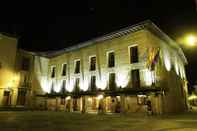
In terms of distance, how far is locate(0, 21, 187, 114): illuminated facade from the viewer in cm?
2191

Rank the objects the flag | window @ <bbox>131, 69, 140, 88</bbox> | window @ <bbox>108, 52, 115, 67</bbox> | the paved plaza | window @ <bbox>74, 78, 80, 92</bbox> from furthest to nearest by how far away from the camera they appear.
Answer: window @ <bbox>74, 78, 80, 92</bbox>, window @ <bbox>108, 52, 115, 67</bbox>, window @ <bbox>131, 69, 140, 88</bbox>, the flag, the paved plaza

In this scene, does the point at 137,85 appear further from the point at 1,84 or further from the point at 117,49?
the point at 1,84

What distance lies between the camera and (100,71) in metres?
27.3

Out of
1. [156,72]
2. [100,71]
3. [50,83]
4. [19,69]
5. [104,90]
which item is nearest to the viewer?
[156,72]

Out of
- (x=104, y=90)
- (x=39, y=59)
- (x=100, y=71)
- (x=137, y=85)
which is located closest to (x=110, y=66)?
(x=100, y=71)

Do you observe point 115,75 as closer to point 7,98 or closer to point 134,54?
point 134,54

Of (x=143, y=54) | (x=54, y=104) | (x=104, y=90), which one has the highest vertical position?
(x=143, y=54)

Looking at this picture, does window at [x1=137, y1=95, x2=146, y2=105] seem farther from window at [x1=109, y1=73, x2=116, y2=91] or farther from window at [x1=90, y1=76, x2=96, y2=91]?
window at [x1=90, y1=76, x2=96, y2=91]

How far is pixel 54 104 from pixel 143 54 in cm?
1883

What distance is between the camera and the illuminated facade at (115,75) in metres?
21.9

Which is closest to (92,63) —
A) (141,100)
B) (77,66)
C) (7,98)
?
(77,66)

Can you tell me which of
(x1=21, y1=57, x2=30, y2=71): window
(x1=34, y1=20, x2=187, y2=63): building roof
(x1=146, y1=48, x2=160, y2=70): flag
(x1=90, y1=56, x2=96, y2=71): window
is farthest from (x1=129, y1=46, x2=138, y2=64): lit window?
(x1=21, y1=57, x2=30, y2=71): window

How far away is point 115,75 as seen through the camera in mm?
25297

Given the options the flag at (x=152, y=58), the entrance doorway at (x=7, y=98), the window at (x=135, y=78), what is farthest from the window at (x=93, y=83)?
the entrance doorway at (x=7, y=98)
